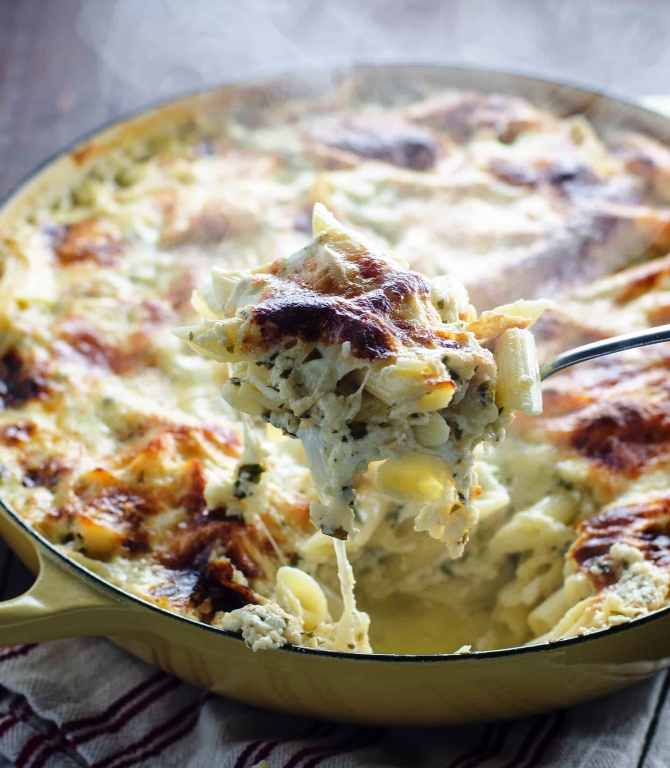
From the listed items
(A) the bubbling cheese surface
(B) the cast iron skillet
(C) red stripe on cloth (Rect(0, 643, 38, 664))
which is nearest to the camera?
(A) the bubbling cheese surface

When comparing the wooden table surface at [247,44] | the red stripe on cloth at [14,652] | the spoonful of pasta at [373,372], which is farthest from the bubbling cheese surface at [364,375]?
the wooden table surface at [247,44]

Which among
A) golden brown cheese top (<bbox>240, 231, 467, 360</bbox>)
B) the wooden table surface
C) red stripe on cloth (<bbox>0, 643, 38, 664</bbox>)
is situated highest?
the wooden table surface

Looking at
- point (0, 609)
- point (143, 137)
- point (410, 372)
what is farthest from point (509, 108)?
point (0, 609)

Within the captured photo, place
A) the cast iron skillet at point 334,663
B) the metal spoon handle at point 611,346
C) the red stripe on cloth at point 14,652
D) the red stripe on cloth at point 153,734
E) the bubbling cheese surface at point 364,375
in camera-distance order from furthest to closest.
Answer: the red stripe on cloth at point 14,652 → the red stripe on cloth at point 153,734 → the metal spoon handle at point 611,346 → the cast iron skillet at point 334,663 → the bubbling cheese surface at point 364,375

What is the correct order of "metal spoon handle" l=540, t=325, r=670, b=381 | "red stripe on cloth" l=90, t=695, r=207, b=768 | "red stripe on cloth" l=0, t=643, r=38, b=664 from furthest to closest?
"red stripe on cloth" l=0, t=643, r=38, b=664, "red stripe on cloth" l=90, t=695, r=207, b=768, "metal spoon handle" l=540, t=325, r=670, b=381

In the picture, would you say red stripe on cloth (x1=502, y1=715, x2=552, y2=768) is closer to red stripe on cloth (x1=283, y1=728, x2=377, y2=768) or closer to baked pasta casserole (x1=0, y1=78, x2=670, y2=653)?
baked pasta casserole (x1=0, y1=78, x2=670, y2=653)

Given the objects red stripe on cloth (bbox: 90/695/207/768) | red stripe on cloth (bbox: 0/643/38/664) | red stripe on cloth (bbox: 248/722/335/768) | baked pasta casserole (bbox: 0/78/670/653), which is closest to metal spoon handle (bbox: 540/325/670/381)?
baked pasta casserole (bbox: 0/78/670/653)

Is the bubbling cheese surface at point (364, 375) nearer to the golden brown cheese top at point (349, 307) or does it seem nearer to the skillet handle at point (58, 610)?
the golden brown cheese top at point (349, 307)
